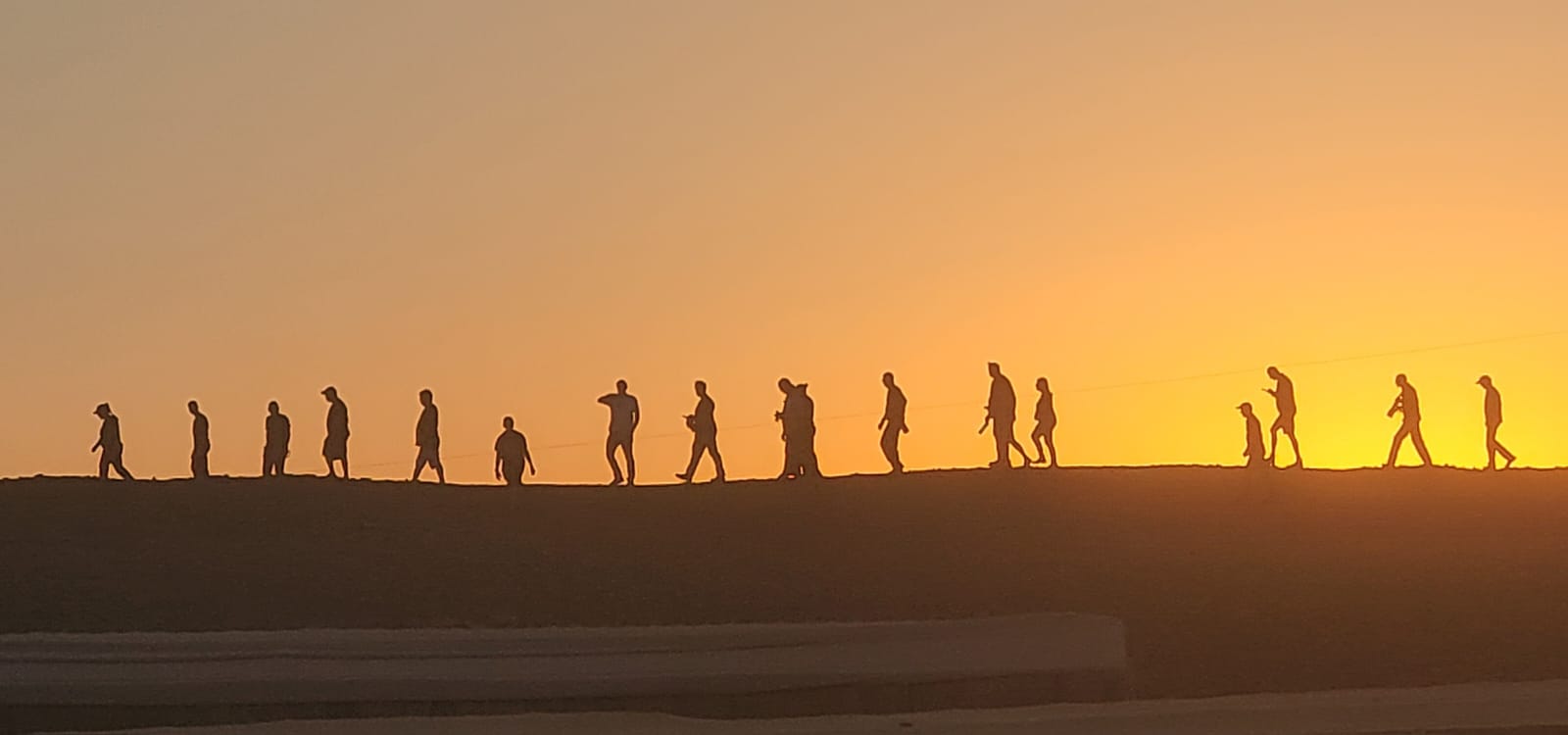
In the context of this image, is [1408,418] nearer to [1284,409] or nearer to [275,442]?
[1284,409]

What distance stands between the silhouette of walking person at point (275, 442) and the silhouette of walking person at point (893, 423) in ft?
25.1

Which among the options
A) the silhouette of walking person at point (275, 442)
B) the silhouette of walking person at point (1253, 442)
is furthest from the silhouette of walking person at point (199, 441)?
the silhouette of walking person at point (1253, 442)

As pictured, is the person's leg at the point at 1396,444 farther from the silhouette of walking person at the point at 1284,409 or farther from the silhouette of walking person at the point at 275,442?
the silhouette of walking person at the point at 275,442

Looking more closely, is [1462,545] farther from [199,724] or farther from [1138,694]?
[199,724]

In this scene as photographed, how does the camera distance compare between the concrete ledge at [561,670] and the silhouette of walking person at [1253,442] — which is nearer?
the concrete ledge at [561,670]

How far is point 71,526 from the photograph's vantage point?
25156 mm

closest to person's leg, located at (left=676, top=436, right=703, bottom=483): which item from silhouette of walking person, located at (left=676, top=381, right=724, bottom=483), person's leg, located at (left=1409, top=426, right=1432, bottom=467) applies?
silhouette of walking person, located at (left=676, top=381, right=724, bottom=483)

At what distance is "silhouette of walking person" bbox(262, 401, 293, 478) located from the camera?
29.3m

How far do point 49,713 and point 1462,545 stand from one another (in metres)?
15.2

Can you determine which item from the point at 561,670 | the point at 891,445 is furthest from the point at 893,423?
the point at 561,670

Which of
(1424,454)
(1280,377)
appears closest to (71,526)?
(1280,377)

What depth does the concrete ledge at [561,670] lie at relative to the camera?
20156mm

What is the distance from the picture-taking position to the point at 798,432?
28.3 metres

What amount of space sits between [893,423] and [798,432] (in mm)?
1455
